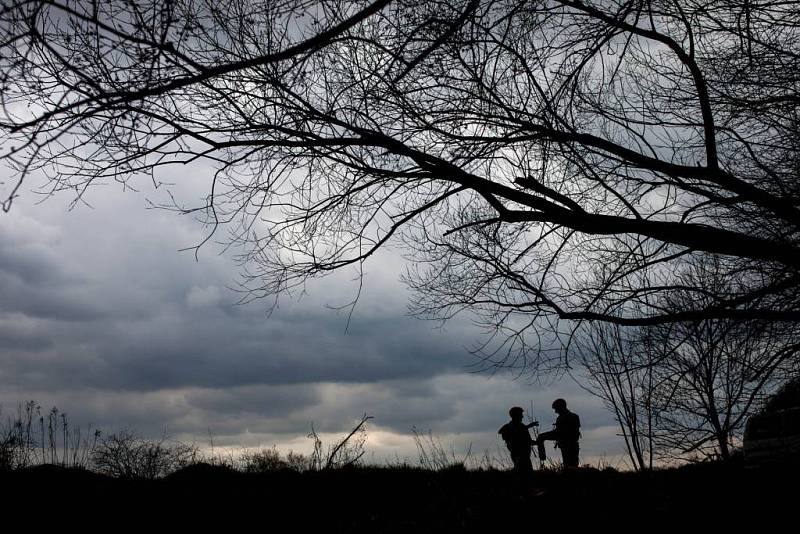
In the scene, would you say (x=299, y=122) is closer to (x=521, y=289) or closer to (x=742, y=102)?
(x=521, y=289)

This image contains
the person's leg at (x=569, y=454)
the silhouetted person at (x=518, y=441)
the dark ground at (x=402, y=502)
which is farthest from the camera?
the person's leg at (x=569, y=454)

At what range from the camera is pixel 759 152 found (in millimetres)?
8375

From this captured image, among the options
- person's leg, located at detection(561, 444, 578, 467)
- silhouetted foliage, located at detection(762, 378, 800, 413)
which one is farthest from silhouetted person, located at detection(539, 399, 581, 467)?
silhouetted foliage, located at detection(762, 378, 800, 413)

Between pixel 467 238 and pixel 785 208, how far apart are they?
3651mm

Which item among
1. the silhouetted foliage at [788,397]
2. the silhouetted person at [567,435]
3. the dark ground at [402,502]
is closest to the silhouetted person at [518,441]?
the silhouetted person at [567,435]

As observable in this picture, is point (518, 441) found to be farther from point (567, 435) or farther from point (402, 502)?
point (402, 502)

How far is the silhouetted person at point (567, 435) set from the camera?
9594mm

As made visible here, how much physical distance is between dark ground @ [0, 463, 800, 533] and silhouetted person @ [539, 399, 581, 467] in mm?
2680

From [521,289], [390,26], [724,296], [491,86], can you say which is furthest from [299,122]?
[724,296]

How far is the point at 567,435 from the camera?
962cm

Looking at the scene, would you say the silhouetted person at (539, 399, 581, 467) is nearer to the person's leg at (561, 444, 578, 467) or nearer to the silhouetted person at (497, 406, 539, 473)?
the person's leg at (561, 444, 578, 467)

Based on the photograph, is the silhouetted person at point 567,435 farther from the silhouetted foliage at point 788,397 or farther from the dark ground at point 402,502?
the silhouetted foliage at point 788,397

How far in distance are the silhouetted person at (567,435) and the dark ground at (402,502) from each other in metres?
2.68

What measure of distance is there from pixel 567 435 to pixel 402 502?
13.5 ft
